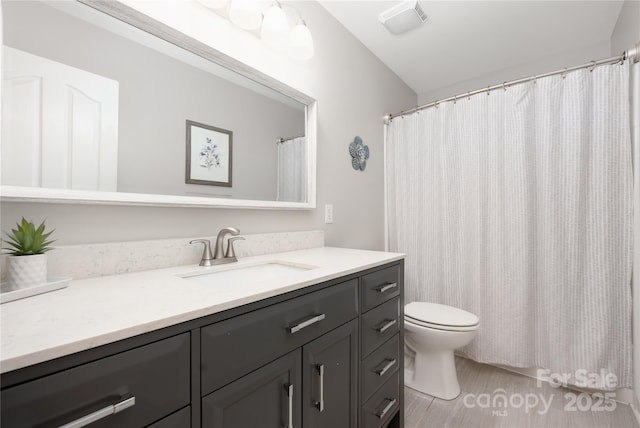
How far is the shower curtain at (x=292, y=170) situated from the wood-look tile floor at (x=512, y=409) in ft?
4.48

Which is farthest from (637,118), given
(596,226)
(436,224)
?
(436,224)

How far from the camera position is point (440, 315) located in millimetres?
1742

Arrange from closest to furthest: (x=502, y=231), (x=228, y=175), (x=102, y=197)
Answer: (x=102, y=197)
(x=228, y=175)
(x=502, y=231)

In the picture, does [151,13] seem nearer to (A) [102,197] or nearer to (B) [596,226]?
(A) [102,197]

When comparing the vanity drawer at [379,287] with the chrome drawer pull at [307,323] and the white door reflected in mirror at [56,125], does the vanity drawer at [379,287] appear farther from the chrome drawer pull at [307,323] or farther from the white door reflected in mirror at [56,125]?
the white door reflected in mirror at [56,125]

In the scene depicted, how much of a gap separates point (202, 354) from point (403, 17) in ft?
6.79

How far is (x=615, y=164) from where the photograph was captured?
5.04 feet

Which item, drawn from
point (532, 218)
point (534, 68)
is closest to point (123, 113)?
point (532, 218)

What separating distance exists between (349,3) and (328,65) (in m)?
0.38

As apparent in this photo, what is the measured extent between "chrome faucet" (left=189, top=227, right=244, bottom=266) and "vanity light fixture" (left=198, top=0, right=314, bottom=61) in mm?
896

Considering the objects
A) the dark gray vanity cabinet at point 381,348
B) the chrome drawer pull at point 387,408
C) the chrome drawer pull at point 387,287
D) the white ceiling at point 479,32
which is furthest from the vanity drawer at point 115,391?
the white ceiling at point 479,32

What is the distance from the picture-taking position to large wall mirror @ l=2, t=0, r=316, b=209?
77 centimetres

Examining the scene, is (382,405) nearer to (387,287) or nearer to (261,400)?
(387,287)

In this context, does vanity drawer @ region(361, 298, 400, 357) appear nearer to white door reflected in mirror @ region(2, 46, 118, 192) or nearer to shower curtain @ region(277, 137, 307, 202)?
shower curtain @ region(277, 137, 307, 202)
